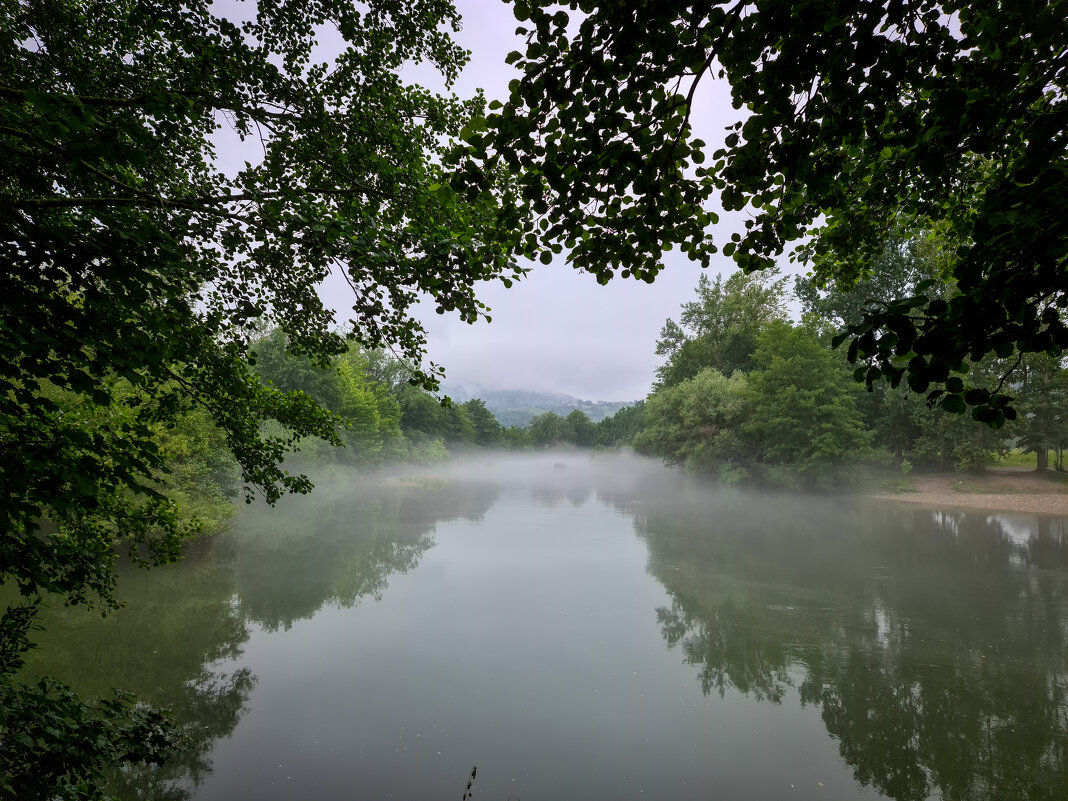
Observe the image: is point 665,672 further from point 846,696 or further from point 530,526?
point 530,526

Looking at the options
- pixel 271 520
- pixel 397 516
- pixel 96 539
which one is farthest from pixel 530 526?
pixel 96 539

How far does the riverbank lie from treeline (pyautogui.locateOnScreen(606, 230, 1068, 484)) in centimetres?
107

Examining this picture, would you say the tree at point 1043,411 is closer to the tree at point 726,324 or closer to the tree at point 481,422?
the tree at point 726,324

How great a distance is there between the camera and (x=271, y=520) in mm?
21750

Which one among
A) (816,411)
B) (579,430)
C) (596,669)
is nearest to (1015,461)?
(816,411)

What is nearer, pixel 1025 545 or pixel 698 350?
pixel 1025 545

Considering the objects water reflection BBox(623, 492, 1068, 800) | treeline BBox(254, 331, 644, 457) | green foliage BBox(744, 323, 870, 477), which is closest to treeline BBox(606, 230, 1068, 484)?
green foliage BBox(744, 323, 870, 477)

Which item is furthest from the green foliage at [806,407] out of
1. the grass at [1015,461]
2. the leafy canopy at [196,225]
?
the leafy canopy at [196,225]

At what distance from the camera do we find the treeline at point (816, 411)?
2752cm

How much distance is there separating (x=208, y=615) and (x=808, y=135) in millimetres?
11977

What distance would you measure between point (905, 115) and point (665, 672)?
7792 millimetres

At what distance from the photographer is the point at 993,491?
27.3m

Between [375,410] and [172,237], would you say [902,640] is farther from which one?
[375,410]

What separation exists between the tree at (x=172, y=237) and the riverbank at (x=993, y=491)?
30547mm
